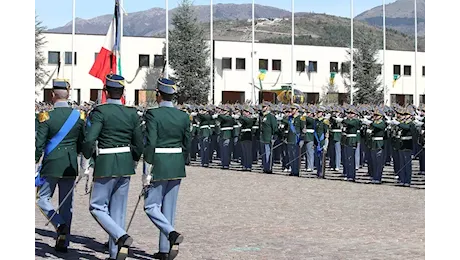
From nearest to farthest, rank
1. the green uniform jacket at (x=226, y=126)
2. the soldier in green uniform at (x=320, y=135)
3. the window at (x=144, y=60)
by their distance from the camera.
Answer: the soldier in green uniform at (x=320, y=135) < the green uniform jacket at (x=226, y=126) < the window at (x=144, y=60)

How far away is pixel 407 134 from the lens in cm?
1716

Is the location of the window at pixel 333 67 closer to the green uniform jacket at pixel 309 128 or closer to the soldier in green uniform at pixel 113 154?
the green uniform jacket at pixel 309 128

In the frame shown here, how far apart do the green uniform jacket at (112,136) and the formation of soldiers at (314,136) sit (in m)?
9.71

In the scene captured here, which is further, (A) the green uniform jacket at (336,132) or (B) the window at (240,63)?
(B) the window at (240,63)

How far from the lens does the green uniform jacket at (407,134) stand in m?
17.1

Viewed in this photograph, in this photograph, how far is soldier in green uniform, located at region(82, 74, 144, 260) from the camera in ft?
24.8

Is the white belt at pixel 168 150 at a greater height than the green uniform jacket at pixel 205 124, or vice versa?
the green uniform jacket at pixel 205 124

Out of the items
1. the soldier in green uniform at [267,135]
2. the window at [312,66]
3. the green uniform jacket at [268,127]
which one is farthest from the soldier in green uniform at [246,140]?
the window at [312,66]

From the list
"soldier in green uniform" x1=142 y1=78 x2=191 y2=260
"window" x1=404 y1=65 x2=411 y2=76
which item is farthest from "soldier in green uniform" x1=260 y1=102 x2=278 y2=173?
"window" x1=404 y1=65 x2=411 y2=76

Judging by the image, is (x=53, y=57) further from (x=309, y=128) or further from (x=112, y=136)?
(x=112, y=136)

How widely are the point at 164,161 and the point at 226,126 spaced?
15.3 metres

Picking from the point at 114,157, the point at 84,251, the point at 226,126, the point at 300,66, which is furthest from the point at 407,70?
the point at 114,157

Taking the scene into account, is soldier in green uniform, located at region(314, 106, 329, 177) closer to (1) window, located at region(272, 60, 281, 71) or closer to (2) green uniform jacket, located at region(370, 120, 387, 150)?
(2) green uniform jacket, located at region(370, 120, 387, 150)

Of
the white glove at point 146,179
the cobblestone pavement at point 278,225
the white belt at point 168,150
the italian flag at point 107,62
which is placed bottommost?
the cobblestone pavement at point 278,225
